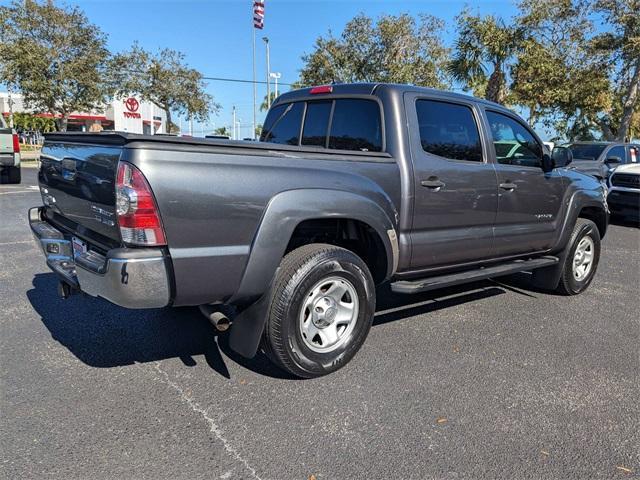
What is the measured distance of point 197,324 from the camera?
13.9 feet

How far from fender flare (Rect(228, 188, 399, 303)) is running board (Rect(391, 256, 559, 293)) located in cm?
75

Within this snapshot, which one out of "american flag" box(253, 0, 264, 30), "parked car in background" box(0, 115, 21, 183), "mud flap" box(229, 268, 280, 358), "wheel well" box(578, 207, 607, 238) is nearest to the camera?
"mud flap" box(229, 268, 280, 358)

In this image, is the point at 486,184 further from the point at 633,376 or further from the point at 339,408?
the point at 339,408

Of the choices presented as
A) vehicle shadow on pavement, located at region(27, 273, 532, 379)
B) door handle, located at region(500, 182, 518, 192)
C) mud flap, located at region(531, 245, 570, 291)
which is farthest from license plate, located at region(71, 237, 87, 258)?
mud flap, located at region(531, 245, 570, 291)

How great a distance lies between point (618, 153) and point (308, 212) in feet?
41.0

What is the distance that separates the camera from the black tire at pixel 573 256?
17.5 feet

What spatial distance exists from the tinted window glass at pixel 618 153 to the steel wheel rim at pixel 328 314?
11.7 meters

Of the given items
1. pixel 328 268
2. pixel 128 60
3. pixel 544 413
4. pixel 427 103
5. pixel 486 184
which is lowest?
pixel 544 413

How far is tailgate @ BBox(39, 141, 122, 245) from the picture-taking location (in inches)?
109

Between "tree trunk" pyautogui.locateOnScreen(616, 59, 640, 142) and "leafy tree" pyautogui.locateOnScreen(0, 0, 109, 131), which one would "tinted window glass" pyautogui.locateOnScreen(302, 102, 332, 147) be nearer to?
"tree trunk" pyautogui.locateOnScreen(616, 59, 640, 142)

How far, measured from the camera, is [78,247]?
10.4 ft

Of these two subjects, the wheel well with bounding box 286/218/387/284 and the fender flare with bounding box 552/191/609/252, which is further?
the fender flare with bounding box 552/191/609/252

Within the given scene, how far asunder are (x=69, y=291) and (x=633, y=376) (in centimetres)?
407

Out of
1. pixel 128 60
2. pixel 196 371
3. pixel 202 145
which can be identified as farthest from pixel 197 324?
pixel 128 60
